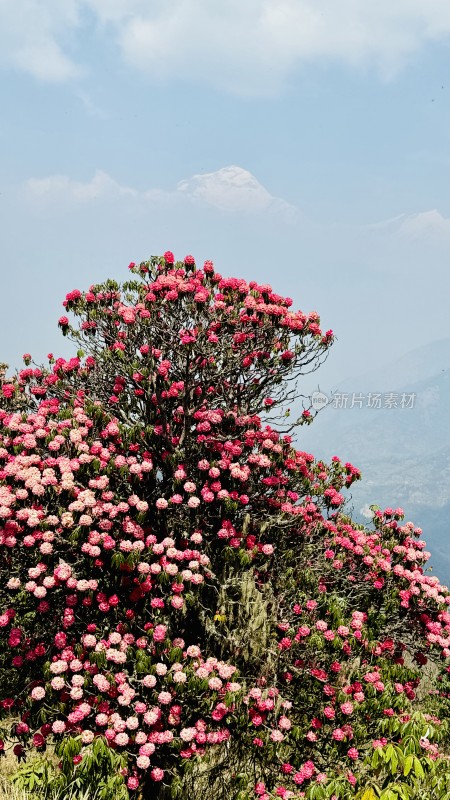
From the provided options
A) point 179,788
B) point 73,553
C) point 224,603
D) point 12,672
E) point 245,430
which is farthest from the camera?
point 12,672

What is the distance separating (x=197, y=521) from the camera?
9359 mm

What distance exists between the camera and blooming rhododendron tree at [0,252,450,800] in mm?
8023

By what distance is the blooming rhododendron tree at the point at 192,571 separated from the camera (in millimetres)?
8023

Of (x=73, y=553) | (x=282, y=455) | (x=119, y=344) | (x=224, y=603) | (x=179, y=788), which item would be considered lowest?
(x=179, y=788)

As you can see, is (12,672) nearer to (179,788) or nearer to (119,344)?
(179,788)

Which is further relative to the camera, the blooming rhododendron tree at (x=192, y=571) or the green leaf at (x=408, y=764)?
the blooming rhododendron tree at (x=192, y=571)

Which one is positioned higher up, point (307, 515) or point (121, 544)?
point (307, 515)

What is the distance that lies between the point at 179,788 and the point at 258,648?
6.96 feet

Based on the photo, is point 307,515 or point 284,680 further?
point 307,515

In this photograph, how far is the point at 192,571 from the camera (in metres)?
8.92

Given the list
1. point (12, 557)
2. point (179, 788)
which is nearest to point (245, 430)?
point (12, 557)

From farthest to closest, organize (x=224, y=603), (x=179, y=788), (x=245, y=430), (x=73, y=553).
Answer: (x=245, y=430)
(x=224, y=603)
(x=73, y=553)
(x=179, y=788)

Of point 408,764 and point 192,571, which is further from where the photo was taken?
point 192,571

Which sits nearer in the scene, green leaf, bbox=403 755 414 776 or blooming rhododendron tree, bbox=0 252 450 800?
green leaf, bbox=403 755 414 776
